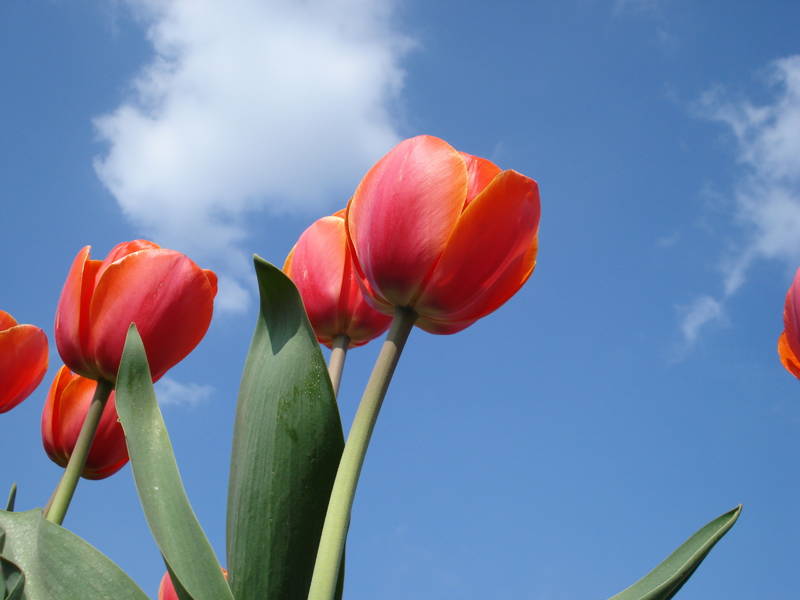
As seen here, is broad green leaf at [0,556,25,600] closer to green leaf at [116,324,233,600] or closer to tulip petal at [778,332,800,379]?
green leaf at [116,324,233,600]

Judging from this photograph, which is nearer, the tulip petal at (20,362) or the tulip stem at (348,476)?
the tulip stem at (348,476)

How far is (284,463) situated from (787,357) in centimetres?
113

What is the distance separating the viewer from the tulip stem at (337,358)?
43.7 inches

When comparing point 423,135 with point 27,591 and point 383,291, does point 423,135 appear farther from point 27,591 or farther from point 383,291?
point 27,591

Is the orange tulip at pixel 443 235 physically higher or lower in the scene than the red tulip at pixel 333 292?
lower

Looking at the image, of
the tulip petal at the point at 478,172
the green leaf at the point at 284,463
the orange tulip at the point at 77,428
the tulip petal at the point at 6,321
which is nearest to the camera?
the green leaf at the point at 284,463

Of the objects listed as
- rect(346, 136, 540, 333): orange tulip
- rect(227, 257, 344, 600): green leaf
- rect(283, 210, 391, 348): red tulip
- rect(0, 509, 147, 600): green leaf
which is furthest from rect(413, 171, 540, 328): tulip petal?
rect(0, 509, 147, 600): green leaf

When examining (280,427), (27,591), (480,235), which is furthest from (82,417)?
(480,235)

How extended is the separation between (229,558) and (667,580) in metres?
0.41

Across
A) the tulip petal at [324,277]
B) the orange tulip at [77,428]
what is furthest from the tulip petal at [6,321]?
the tulip petal at [324,277]

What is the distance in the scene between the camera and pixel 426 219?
3.01ft

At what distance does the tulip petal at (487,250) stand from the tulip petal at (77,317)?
0.48 metres

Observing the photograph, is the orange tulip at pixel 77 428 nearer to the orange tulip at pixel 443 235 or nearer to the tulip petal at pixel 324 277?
the tulip petal at pixel 324 277

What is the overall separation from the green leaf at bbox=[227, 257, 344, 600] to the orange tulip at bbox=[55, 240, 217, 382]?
281mm
